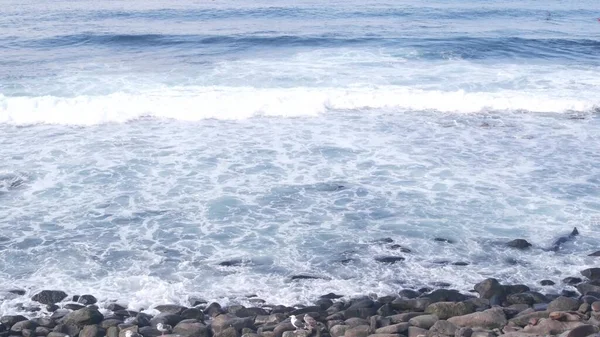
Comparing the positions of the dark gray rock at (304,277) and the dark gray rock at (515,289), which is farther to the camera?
the dark gray rock at (304,277)

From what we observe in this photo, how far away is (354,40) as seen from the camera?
28.8m

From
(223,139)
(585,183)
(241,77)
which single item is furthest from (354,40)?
(585,183)

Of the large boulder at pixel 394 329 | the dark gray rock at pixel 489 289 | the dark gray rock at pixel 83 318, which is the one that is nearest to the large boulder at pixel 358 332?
the large boulder at pixel 394 329

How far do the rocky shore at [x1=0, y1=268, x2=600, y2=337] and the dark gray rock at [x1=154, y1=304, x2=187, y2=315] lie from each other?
0.01m

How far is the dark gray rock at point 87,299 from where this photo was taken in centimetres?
870

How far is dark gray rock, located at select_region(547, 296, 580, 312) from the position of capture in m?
8.38

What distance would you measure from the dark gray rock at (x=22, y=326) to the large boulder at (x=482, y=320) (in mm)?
4866

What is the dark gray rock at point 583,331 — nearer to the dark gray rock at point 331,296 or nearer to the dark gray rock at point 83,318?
the dark gray rock at point 331,296

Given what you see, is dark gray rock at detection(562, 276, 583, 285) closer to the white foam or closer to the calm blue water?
the calm blue water

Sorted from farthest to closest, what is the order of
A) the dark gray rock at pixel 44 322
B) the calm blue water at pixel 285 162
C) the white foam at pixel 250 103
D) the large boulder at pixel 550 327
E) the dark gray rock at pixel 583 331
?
the white foam at pixel 250 103 < the calm blue water at pixel 285 162 < the dark gray rock at pixel 44 322 < the large boulder at pixel 550 327 < the dark gray rock at pixel 583 331

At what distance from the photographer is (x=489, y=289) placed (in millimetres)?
8844

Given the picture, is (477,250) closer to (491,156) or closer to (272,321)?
(272,321)

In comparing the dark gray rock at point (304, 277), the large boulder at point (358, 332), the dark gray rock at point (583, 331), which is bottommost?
the dark gray rock at point (304, 277)

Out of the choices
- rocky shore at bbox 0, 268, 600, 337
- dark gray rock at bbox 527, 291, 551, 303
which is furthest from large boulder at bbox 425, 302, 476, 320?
dark gray rock at bbox 527, 291, 551, 303
